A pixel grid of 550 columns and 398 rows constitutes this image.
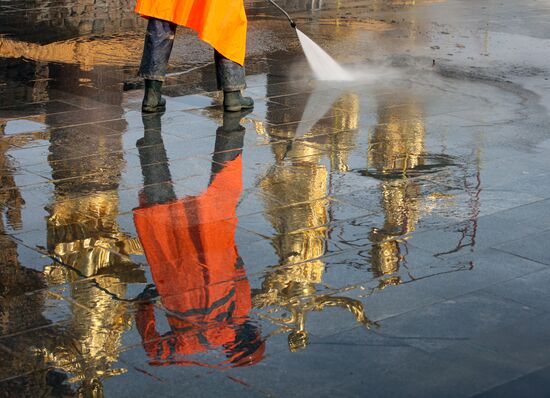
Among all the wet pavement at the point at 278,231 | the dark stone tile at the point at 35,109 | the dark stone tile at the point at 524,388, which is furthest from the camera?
the dark stone tile at the point at 35,109

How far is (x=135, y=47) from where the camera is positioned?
1288cm

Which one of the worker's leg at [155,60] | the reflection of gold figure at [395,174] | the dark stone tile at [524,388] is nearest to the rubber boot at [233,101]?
the worker's leg at [155,60]

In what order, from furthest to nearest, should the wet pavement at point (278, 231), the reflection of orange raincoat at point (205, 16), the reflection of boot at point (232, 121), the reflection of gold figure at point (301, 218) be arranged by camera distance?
the reflection of orange raincoat at point (205, 16) < the reflection of boot at point (232, 121) < the reflection of gold figure at point (301, 218) < the wet pavement at point (278, 231)

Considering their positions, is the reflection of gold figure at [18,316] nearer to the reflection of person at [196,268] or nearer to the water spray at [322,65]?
the reflection of person at [196,268]

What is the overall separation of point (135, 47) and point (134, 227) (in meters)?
6.68

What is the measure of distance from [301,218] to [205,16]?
123 inches

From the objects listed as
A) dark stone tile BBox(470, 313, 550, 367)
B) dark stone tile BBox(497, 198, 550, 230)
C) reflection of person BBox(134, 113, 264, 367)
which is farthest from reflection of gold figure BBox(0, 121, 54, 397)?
dark stone tile BBox(497, 198, 550, 230)

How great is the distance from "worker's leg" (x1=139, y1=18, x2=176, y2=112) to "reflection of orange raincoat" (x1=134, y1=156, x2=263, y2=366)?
2.31m

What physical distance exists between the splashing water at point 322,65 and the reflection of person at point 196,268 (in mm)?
3115

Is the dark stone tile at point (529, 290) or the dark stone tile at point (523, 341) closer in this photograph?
the dark stone tile at point (523, 341)

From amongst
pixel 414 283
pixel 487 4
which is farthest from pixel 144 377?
pixel 487 4

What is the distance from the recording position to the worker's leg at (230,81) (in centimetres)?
956

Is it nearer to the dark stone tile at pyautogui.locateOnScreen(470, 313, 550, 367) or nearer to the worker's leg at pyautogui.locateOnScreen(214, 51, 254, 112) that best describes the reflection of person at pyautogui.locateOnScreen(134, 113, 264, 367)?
the dark stone tile at pyautogui.locateOnScreen(470, 313, 550, 367)

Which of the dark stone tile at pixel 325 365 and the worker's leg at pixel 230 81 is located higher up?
the worker's leg at pixel 230 81
